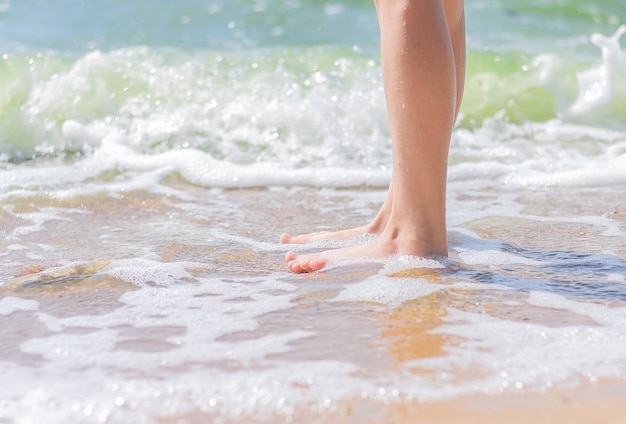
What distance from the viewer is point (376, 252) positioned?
7.48ft

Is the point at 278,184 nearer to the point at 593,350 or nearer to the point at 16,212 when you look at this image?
the point at 16,212

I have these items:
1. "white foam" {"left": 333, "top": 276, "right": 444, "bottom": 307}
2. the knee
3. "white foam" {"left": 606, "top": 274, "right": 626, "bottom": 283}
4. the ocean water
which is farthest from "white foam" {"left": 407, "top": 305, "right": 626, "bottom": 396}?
the knee

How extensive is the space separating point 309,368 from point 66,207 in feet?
6.38

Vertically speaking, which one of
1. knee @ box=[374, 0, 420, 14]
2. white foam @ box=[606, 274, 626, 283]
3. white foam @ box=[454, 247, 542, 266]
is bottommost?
white foam @ box=[606, 274, 626, 283]

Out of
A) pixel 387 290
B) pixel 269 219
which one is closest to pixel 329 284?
pixel 387 290

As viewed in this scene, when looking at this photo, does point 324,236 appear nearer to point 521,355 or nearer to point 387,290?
point 387,290

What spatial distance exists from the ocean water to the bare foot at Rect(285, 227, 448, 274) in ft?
0.13

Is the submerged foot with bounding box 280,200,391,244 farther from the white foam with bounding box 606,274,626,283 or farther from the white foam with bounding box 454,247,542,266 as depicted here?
the white foam with bounding box 606,274,626,283

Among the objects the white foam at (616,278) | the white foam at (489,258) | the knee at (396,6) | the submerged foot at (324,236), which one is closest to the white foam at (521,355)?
the white foam at (616,278)

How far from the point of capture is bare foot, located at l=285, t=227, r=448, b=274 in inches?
87.5

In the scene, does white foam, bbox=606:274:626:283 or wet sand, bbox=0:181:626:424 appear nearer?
wet sand, bbox=0:181:626:424

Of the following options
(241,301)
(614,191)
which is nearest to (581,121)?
(614,191)

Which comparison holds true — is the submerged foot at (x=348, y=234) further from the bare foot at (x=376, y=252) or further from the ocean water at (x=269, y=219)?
the bare foot at (x=376, y=252)

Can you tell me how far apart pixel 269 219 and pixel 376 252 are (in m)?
0.91
